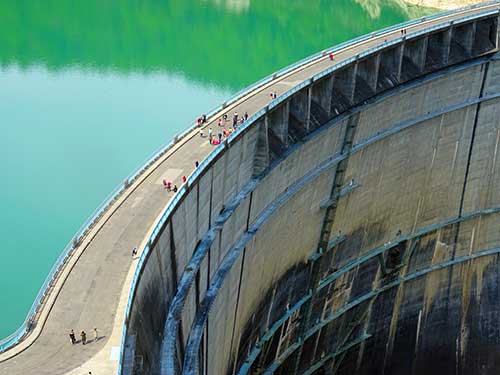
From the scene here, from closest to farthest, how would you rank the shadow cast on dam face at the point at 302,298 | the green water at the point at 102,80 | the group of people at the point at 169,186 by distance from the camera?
the group of people at the point at 169,186, the shadow cast on dam face at the point at 302,298, the green water at the point at 102,80

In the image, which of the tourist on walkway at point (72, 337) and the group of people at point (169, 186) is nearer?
the tourist on walkway at point (72, 337)

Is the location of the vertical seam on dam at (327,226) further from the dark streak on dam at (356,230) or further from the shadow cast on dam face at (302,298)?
the shadow cast on dam face at (302,298)

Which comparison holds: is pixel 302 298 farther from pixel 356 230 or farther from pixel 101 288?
pixel 101 288

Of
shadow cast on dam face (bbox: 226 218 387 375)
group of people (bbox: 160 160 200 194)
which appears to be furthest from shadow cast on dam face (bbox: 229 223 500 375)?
group of people (bbox: 160 160 200 194)

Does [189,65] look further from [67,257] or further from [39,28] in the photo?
[67,257]

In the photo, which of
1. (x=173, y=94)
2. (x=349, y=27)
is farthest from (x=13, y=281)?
(x=349, y=27)

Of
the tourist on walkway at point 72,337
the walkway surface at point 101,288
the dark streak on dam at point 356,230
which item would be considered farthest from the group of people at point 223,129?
the tourist on walkway at point 72,337
